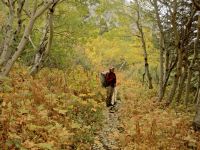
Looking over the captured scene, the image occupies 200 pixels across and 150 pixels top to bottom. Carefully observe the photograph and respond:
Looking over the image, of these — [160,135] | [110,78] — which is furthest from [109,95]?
[160,135]

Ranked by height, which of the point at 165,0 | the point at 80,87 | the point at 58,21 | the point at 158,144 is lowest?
the point at 158,144

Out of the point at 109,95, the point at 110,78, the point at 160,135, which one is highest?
the point at 110,78

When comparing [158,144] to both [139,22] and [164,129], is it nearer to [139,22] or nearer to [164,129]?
[164,129]

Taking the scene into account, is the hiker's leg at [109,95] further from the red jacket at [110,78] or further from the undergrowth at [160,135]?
the undergrowth at [160,135]

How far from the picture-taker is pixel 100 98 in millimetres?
15641

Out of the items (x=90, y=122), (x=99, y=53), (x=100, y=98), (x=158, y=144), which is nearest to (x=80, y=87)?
(x=100, y=98)

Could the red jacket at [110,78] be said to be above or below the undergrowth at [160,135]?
above

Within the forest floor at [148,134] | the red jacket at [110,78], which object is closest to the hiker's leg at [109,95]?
the red jacket at [110,78]

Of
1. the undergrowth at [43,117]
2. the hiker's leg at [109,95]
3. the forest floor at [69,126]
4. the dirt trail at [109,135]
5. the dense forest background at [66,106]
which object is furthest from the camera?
the hiker's leg at [109,95]

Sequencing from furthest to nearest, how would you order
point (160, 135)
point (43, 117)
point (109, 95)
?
point (109, 95) → point (160, 135) → point (43, 117)

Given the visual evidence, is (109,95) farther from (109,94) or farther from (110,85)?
(110,85)

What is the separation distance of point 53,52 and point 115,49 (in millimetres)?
13708

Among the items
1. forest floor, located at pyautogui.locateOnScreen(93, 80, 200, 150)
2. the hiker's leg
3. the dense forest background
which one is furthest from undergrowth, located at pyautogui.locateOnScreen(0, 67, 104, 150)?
the hiker's leg

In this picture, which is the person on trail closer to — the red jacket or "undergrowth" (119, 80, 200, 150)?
the red jacket
